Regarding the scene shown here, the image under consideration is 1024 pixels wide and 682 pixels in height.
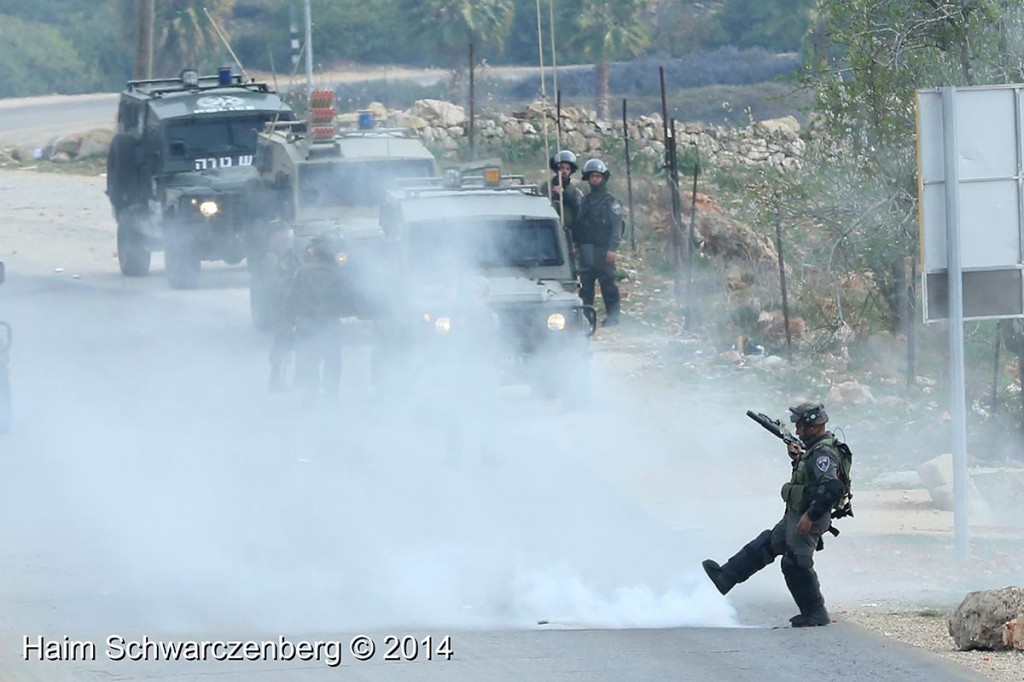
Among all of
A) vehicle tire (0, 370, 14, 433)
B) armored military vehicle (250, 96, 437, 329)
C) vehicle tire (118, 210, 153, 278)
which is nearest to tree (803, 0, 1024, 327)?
armored military vehicle (250, 96, 437, 329)

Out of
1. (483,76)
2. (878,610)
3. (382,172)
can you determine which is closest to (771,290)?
(382,172)

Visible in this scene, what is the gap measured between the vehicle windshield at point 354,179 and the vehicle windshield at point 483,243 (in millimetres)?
3288

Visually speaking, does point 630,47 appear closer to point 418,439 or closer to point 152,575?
point 418,439

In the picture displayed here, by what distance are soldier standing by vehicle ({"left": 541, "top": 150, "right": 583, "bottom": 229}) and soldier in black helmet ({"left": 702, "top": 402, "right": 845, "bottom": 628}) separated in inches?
353

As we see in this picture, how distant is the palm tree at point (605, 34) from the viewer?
1652 inches

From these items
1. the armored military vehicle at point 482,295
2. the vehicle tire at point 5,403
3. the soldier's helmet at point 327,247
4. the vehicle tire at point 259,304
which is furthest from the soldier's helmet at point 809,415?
the vehicle tire at point 259,304

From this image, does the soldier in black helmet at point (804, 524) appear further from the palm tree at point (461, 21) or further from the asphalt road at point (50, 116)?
the palm tree at point (461, 21)

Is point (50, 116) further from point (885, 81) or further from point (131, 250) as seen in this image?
point (885, 81)

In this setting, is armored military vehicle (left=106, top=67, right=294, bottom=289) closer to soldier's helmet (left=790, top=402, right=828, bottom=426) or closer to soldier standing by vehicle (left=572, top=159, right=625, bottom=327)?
soldier standing by vehicle (left=572, top=159, right=625, bottom=327)

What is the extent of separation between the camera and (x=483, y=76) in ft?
153

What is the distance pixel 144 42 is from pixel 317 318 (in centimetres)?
2180

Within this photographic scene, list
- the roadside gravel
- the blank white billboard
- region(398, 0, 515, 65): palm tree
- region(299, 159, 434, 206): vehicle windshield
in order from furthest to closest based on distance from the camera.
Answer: region(398, 0, 515, 65): palm tree < region(299, 159, 434, 206): vehicle windshield < the blank white billboard < the roadside gravel

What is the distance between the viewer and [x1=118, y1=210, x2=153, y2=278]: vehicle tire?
23475 mm

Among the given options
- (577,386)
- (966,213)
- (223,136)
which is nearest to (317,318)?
(577,386)
